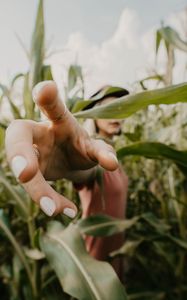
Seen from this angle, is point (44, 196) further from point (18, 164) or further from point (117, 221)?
point (117, 221)

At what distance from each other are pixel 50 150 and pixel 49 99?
94 millimetres

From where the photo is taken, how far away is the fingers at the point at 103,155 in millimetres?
372

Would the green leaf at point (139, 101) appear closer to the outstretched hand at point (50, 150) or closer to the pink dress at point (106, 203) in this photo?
the outstretched hand at point (50, 150)

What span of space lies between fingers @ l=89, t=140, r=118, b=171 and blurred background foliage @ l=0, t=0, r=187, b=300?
154 mm

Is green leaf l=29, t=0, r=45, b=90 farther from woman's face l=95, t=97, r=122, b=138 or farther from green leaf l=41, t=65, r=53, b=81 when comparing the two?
woman's face l=95, t=97, r=122, b=138

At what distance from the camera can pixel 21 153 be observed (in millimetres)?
312

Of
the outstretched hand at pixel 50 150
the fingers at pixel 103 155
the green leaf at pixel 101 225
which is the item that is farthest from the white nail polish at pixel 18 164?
the green leaf at pixel 101 225

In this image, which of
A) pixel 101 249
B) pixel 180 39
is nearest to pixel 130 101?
pixel 180 39

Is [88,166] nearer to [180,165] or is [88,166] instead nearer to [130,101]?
[130,101]

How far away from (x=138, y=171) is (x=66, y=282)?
1.02 meters

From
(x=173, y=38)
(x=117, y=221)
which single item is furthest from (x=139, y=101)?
(x=117, y=221)

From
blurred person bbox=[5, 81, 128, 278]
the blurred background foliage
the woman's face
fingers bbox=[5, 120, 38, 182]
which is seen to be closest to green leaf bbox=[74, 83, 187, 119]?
the blurred background foliage

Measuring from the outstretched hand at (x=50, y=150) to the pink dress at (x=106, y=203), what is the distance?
1.91 feet

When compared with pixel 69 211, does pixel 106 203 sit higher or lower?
lower
